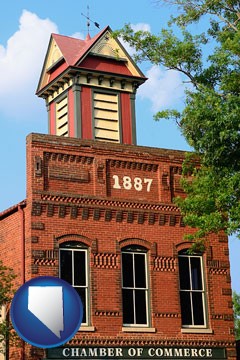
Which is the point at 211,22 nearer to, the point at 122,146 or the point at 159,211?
the point at 122,146

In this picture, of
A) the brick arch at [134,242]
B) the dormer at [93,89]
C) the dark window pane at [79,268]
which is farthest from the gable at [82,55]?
the dark window pane at [79,268]

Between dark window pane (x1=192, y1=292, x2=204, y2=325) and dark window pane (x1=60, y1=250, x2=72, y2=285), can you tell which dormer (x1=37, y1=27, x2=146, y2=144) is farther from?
dark window pane (x1=192, y1=292, x2=204, y2=325)

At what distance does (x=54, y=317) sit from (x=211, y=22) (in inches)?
614

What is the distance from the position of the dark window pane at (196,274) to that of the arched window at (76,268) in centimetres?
391

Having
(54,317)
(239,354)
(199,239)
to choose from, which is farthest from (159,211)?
(54,317)

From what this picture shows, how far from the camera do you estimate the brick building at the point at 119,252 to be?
18.7m

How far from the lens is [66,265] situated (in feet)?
62.1

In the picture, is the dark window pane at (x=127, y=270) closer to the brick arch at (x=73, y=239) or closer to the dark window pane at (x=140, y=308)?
the dark window pane at (x=140, y=308)

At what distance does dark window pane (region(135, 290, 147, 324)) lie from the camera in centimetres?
1959

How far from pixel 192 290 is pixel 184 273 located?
0.60 m

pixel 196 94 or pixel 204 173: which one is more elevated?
pixel 196 94

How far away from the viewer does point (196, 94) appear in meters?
17.4

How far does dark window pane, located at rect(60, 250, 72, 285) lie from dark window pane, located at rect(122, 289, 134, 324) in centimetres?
187

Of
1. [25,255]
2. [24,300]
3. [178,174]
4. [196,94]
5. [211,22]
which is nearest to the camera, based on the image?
[24,300]
